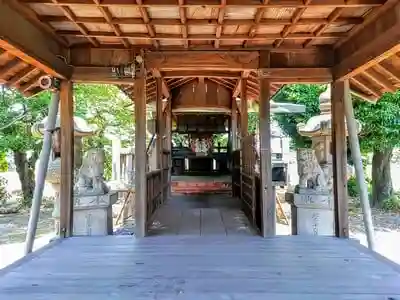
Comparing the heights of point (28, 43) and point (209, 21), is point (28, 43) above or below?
below

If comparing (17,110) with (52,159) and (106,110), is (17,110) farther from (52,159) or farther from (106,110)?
(52,159)

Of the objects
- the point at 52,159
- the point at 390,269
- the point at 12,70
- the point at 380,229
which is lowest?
the point at 380,229

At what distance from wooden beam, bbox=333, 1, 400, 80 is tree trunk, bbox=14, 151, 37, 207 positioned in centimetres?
1167

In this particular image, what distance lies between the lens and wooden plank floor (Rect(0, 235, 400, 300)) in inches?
127

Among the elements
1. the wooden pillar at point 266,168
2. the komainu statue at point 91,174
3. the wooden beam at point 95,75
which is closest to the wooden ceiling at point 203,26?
the wooden beam at point 95,75

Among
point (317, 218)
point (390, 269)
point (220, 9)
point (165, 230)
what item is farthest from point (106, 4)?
point (317, 218)

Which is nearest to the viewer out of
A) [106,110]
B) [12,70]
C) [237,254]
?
[237,254]

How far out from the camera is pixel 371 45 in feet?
13.6

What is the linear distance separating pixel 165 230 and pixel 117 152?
25.5 ft

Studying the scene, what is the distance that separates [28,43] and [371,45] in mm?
3544

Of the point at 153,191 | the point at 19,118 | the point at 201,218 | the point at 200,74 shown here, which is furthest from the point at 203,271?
the point at 19,118

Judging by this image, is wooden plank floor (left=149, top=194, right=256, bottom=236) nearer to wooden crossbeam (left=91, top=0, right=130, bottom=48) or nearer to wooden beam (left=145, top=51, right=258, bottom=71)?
wooden beam (left=145, top=51, right=258, bottom=71)

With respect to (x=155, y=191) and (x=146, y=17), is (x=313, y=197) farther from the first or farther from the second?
(x=146, y=17)

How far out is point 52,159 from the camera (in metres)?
7.10
